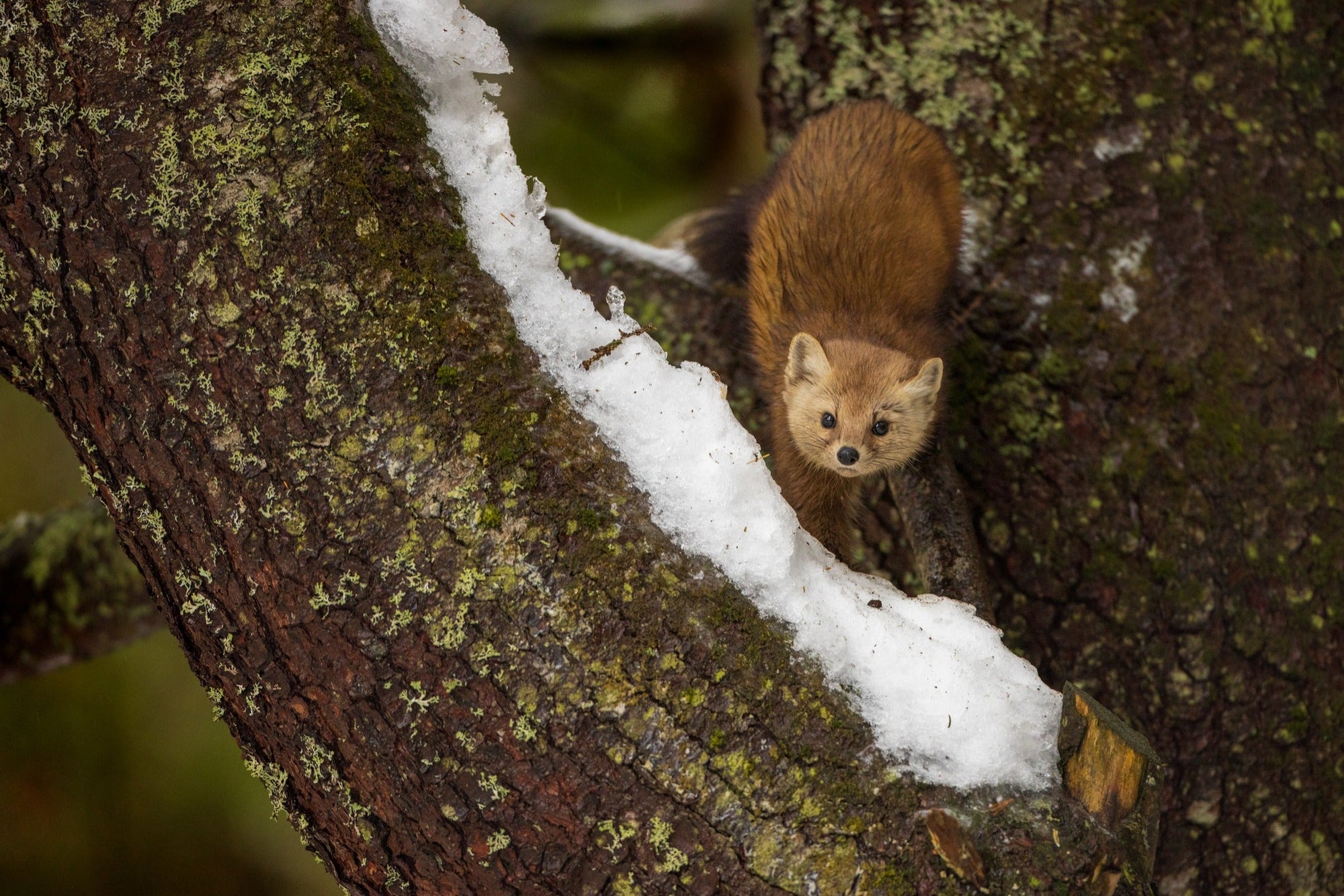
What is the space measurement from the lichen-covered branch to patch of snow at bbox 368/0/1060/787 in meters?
2.64

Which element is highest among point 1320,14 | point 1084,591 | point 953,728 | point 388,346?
point 388,346

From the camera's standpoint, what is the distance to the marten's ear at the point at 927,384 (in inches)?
115

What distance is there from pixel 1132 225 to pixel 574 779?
7.58 ft

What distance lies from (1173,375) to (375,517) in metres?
2.25

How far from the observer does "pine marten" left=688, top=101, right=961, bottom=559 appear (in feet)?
10.3

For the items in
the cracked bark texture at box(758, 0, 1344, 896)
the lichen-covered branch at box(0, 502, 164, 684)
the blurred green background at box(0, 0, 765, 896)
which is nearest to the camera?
the cracked bark texture at box(758, 0, 1344, 896)

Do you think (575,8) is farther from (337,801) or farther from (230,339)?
(337,801)

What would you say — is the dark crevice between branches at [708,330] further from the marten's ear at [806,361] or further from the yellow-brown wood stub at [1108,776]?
the yellow-brown wood stub at [1108,776]

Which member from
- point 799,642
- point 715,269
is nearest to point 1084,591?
point 799,642

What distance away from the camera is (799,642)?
1918mm

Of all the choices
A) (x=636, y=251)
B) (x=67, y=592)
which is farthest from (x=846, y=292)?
(x=67, y=592)

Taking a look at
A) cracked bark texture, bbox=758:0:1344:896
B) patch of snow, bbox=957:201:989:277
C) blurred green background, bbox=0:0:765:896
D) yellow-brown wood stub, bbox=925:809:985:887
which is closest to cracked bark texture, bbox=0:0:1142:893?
yellow-brown wood stub, bbox=925:809:985:887

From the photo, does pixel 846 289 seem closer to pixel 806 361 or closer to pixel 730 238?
pixel 806 361

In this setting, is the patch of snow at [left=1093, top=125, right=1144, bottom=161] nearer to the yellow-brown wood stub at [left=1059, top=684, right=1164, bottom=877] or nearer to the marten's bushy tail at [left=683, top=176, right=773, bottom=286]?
the marten's bushy tail at [left=683, top=176, right=773, bottom=286]
